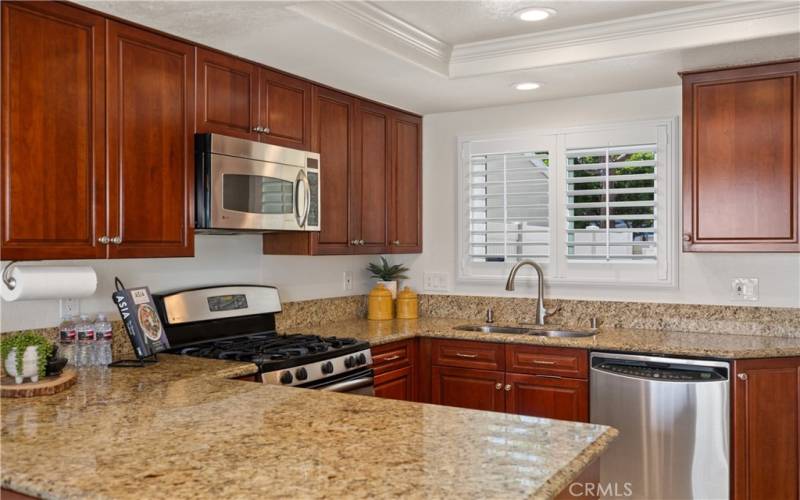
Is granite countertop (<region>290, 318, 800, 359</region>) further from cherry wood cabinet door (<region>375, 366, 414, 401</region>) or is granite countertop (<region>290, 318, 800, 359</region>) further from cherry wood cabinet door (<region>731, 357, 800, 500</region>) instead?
cherry wood cabinet door (<region>375, 366, 414, 401</region>)

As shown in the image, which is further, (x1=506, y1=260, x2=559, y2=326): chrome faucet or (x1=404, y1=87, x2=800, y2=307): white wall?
(x1=506, y1=260, x2=559, y2=326): chrome faucet

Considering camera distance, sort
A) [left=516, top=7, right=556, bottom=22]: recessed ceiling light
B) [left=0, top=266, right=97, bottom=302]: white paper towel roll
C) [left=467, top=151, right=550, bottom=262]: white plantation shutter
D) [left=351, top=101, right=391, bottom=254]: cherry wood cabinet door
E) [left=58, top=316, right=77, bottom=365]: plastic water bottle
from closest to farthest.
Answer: [left=0, top=266, right=97, bottom=302]: white paper towel roll → [left=58, top=316, right=77, bottom=365]: plastic water bottle → [left=516, top=7, right=556, bottom=22]: recessed ceiling light → [left=351, top=101, right=391, bottom=254]: cherry wood cabinet door → [left=467, top=151, right=550, bottom=262]: white plantation shutter

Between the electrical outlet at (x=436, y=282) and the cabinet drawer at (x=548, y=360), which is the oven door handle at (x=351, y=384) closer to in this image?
the cabinet drawer at (x=548, y=360)

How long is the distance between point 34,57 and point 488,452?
196 centimetres

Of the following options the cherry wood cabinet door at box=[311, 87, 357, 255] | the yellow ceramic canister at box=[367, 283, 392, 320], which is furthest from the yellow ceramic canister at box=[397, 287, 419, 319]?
the cherry wood cabinet door at box=[311, 87, 357, 255]

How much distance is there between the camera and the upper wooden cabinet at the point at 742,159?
3.19 meters

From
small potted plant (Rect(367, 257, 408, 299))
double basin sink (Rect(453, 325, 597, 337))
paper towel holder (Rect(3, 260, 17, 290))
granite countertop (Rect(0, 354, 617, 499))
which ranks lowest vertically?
double basin sink (Rect(453, 325, 597, 337))

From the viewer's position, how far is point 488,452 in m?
1.57

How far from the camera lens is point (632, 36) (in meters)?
3.16

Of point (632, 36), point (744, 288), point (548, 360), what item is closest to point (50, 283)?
point (548, 360)

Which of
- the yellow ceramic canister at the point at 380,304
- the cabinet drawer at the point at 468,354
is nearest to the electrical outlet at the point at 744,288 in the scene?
the cabinet drawer at the point at 468,354

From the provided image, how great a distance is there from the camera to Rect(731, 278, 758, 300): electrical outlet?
3590 millimetres

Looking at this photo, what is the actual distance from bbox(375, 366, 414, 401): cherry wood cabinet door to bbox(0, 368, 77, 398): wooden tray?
1.68 m

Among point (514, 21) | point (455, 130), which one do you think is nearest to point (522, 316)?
point (455, 130)
